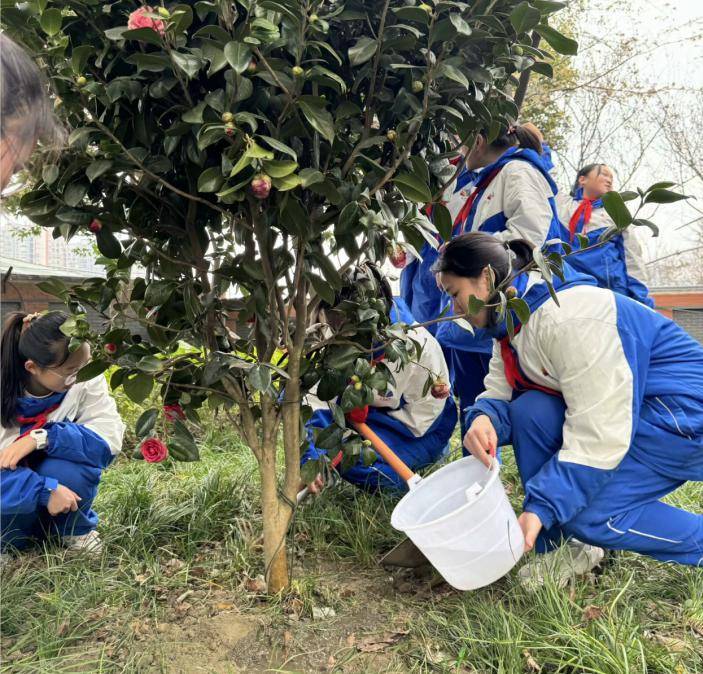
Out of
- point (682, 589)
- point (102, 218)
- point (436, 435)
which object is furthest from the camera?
point (436, 435)

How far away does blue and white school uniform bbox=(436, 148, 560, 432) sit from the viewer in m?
2.61

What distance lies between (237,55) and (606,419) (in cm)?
139

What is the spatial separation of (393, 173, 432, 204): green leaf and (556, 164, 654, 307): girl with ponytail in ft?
4.86

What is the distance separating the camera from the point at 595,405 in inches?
75.9

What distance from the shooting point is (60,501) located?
7.52 feet

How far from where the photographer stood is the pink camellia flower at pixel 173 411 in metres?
1.91

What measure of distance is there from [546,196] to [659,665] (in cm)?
174

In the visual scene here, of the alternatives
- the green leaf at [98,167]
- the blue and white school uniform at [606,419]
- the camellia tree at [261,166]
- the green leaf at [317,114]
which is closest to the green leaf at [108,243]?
the camellia tree at [261,166]

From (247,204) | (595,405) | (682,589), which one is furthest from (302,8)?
(682,589)

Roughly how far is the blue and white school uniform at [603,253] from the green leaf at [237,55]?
82.0 inches

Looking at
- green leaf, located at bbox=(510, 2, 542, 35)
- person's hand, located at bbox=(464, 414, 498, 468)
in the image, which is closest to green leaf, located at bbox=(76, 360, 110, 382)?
person's hand, located at bbox=(464, 414, 498, 468)

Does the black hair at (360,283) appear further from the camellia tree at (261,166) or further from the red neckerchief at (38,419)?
the red neckerchief at (38,419)

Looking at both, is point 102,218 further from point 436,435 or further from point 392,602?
point 436,435

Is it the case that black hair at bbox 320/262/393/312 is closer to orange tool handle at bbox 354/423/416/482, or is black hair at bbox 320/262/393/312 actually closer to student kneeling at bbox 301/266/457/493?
orange tool handle at bbox 354/423/416/482
